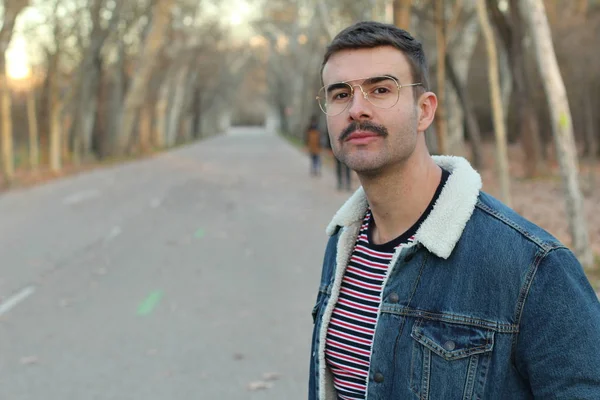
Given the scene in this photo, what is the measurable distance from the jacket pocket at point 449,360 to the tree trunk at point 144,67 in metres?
31.1

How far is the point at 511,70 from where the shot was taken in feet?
67.3

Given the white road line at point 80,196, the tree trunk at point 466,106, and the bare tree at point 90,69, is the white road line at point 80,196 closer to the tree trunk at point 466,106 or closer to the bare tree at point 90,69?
the bare tree at point 90,69

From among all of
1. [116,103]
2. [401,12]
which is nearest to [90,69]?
[116,103]

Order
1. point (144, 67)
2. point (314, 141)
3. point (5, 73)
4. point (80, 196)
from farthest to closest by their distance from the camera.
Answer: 1. point (144, 67)
2. point (314, 141)
3. point (5, 73)
4. point (80, 196)

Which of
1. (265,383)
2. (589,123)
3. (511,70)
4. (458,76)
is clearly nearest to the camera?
(265,383)

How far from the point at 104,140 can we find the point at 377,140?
3565 cm

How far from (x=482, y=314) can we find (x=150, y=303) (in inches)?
248

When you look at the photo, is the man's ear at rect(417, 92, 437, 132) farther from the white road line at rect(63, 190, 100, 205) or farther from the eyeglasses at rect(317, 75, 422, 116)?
the white road line at rect(63, 190, 100, 205)

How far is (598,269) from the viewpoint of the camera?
845 cm

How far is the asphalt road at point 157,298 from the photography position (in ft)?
18.0

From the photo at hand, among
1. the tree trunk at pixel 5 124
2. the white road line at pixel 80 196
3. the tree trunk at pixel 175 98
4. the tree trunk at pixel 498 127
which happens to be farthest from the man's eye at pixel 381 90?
the tree trunk at pixel 175 98

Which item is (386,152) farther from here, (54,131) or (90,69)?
(90,69)

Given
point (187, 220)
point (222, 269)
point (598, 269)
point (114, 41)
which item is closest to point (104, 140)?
point (114, 41)

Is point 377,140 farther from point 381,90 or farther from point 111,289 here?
point 111,289
